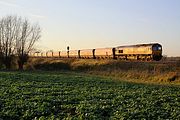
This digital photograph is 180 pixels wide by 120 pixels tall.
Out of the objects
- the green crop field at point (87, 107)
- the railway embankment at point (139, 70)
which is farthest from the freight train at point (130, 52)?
the green crop field at point (87, 107)

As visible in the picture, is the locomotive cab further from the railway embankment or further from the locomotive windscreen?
the railway embankment

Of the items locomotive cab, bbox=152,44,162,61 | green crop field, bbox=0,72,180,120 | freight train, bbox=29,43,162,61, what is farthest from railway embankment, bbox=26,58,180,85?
green crop field, bbox=0,72,180,120

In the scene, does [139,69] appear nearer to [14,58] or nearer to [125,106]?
[125,106]

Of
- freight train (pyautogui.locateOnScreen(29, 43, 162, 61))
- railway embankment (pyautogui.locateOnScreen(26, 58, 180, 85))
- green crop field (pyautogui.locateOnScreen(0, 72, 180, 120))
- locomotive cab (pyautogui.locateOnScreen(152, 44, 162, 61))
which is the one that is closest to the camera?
green crop field (pyautogui.locateOnScreen(0, 72, 180, 120))

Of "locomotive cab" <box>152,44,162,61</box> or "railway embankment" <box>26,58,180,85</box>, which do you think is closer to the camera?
"railway embankment" <box>26,58,180,85</box>

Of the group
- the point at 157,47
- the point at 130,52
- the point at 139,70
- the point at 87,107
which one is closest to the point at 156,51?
the point at 157,47

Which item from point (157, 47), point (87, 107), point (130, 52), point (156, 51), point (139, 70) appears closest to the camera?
point (87, 107)

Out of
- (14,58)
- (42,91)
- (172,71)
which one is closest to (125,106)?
(42,91)

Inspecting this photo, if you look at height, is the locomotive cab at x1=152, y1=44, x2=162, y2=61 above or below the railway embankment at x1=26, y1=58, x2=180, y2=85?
above

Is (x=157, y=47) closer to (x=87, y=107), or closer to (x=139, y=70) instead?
(x=139, y=70)

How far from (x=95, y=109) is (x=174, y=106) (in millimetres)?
4082

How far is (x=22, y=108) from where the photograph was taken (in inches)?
752

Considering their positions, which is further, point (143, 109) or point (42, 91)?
point (42, 91)

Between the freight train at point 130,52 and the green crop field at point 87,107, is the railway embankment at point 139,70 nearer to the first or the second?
the freight train at point 130,52
